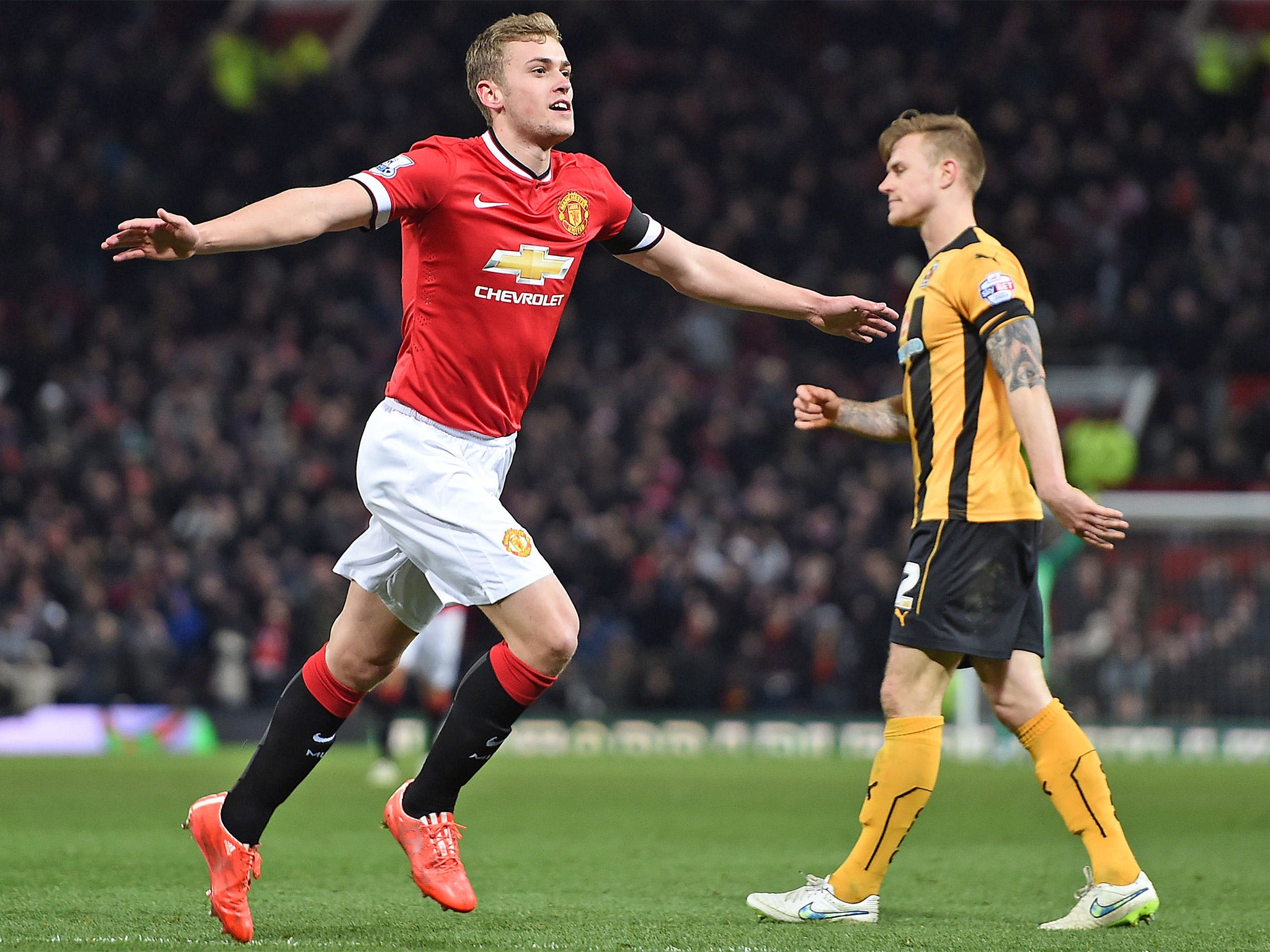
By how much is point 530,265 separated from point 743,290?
0.83m

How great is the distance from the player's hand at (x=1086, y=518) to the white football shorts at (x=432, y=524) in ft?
4.77

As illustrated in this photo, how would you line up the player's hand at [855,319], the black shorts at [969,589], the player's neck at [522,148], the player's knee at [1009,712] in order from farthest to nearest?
the player's hand at [855,319]
the player's knee at [1009,712]
the black shorts at [969,589]
the player's neck at [522,148]

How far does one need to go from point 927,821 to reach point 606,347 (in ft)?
38.2

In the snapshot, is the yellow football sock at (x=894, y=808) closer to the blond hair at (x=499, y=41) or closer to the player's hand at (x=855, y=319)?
the player's hand at (x=855, y=319)

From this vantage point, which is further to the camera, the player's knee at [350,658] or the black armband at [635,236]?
the black armband at [635,236]

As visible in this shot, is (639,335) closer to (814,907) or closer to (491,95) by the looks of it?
(491,95)

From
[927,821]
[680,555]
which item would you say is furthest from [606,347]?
[927,821]

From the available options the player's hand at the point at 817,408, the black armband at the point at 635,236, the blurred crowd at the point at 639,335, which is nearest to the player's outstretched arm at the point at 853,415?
the player's hand at the point at 817,408

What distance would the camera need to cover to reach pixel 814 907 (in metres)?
5.08

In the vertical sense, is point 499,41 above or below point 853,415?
above

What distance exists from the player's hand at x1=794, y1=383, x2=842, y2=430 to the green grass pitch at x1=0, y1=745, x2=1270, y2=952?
1573 millimetres

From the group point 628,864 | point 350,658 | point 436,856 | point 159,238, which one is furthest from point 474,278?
point 628,864

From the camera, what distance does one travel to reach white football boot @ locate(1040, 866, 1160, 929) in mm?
4969

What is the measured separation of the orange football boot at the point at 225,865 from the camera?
4512 mm
